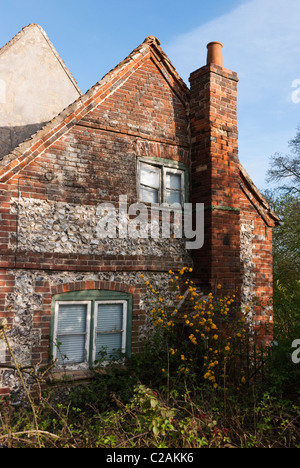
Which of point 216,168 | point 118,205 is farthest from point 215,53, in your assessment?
point 118,205

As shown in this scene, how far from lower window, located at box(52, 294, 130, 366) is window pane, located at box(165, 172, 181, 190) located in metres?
2.62

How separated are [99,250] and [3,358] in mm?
2371

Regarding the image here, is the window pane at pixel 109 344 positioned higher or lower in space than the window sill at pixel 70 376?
higher

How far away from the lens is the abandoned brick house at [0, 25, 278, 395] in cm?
635

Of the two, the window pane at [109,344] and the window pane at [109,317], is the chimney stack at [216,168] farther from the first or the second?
the window pane at [109,344]

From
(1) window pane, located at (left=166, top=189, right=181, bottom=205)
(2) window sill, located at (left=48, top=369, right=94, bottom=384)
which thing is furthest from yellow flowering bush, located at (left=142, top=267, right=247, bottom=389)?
(1) window pane, located at (left=166, top=189, right=181, bottom=205)

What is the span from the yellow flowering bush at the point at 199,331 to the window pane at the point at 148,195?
5.12ft

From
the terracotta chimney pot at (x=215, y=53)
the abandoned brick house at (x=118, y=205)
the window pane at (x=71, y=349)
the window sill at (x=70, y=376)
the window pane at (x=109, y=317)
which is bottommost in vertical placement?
the window sill at (x=70, y=376)

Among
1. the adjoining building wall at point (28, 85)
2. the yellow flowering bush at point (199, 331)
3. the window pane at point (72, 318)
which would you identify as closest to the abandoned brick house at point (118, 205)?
the window pane at point (72, 318)

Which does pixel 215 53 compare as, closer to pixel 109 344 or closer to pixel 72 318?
pixel 72 318

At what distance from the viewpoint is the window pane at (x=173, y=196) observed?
318 inches

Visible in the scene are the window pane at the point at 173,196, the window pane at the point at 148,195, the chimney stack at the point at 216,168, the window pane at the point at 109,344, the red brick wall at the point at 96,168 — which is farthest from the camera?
the window pane at the point at 173,196

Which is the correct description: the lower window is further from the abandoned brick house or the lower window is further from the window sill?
the window sill

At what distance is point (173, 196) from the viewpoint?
8.18 metres
